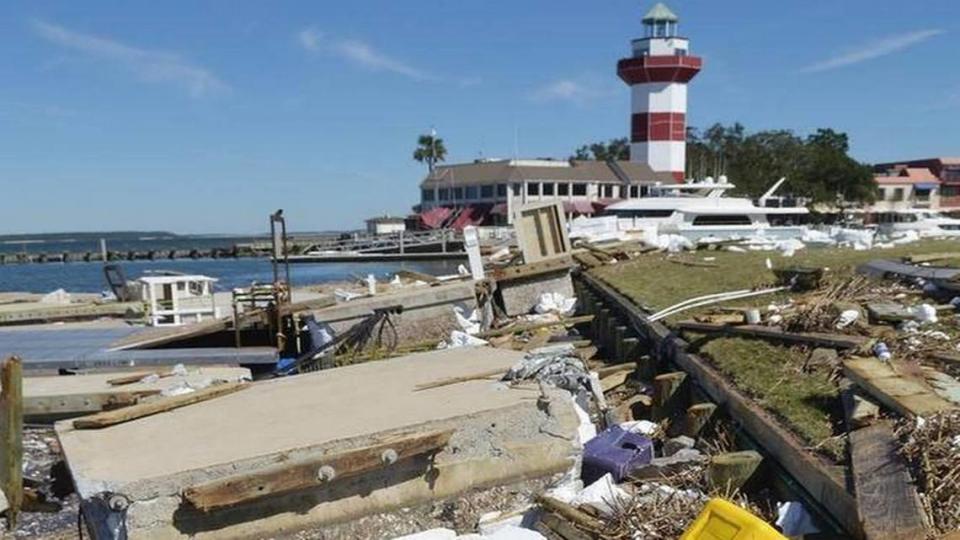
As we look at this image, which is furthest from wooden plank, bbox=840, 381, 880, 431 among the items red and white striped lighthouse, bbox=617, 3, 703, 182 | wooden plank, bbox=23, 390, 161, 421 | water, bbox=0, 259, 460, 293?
red and white striped lighthouse, bbox=617, 3, 703, 182

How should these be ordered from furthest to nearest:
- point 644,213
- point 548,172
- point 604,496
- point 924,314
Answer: point 548,172, point 644,213, point 924,314, point 604,496

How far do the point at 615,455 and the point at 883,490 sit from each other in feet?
7.32

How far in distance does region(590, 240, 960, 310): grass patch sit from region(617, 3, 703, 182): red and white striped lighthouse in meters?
37.9

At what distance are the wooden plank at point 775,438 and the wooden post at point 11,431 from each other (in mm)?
5810

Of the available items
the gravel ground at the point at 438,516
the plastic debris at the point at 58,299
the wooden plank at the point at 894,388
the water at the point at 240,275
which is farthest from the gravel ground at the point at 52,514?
the water at the point at 240,275

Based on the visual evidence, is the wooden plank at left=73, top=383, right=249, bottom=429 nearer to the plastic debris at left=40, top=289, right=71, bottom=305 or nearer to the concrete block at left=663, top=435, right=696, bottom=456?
the concrete block at left=663, top=435, right=696, bottom=456

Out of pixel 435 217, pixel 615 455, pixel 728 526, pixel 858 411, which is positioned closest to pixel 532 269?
pixel 615 455

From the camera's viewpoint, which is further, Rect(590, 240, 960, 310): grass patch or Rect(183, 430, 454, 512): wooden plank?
Rect(590, 240, 960, 310): grass patch

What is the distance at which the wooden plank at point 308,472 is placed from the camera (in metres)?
4.60

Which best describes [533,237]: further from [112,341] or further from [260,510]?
[260,510]

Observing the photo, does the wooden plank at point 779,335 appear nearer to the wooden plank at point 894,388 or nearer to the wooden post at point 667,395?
the wooden plank at point 894,388

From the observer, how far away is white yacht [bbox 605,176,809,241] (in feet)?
114

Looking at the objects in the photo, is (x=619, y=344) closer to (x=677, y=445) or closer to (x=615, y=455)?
(x=677, y=445)

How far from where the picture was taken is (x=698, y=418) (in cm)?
662
